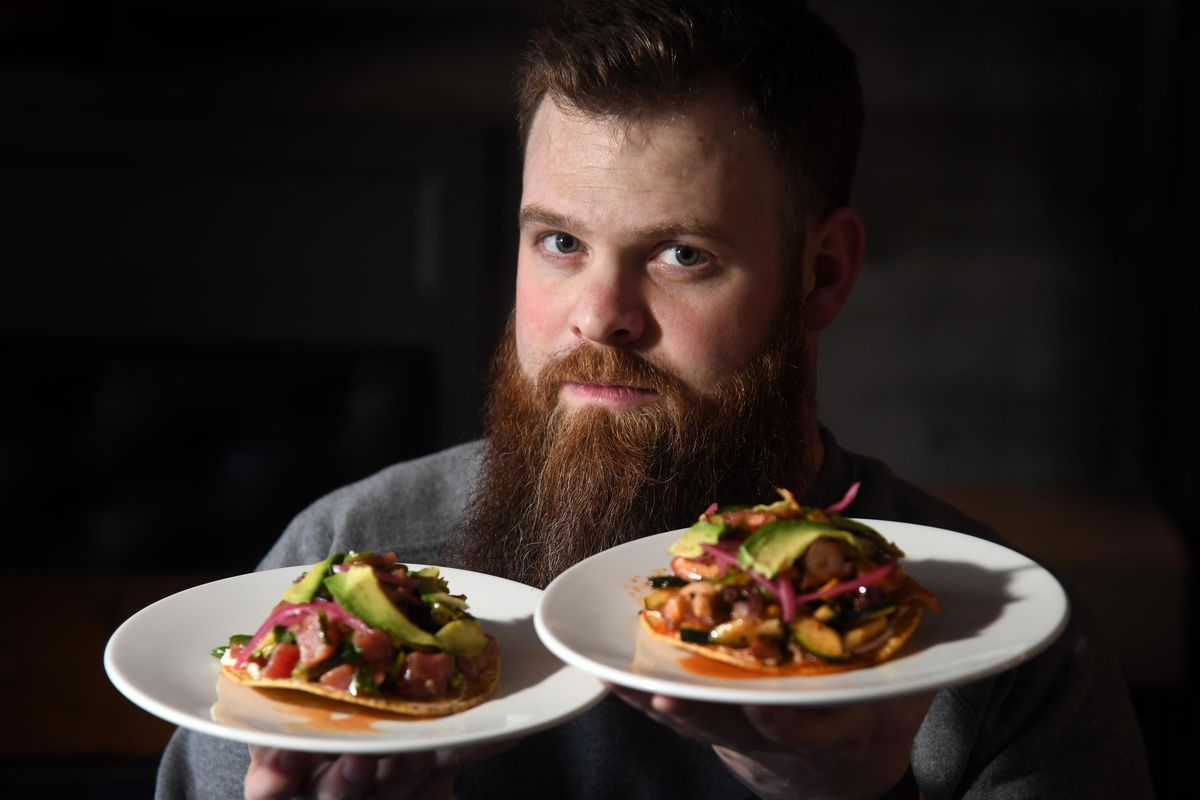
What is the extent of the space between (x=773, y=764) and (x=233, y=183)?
2943 millimetres

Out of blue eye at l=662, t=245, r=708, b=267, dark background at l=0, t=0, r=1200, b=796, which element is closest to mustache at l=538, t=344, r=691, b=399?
blue eye at l=662, t=245, r=708, b=267

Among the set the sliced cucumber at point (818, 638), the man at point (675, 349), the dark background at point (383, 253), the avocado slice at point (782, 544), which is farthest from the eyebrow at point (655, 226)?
the dark background at point (383, 253)

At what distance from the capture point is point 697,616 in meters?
1.31

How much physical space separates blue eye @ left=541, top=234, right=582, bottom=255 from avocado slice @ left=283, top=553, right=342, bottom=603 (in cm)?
67

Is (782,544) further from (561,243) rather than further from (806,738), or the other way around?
(561,243)

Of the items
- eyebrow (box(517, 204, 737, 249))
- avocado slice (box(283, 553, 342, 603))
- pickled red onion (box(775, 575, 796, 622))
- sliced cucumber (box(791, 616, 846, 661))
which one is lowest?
avocado slice (box(283, 553, 342, 603))

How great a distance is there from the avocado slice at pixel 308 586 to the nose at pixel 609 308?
556 mm

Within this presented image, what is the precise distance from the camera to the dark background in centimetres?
379

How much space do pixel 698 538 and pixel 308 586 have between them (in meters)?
0.44

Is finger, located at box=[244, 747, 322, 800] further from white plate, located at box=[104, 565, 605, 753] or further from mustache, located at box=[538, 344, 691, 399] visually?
mustache, located at box=[538, 344, 691, 399]

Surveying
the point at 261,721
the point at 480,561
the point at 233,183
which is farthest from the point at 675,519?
the point at 233,183

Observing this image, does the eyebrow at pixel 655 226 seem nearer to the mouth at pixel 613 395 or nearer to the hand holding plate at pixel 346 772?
the mouth at pixel 613 395

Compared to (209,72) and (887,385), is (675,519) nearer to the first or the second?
(887,385)

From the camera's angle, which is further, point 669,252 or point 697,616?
point 669,252
